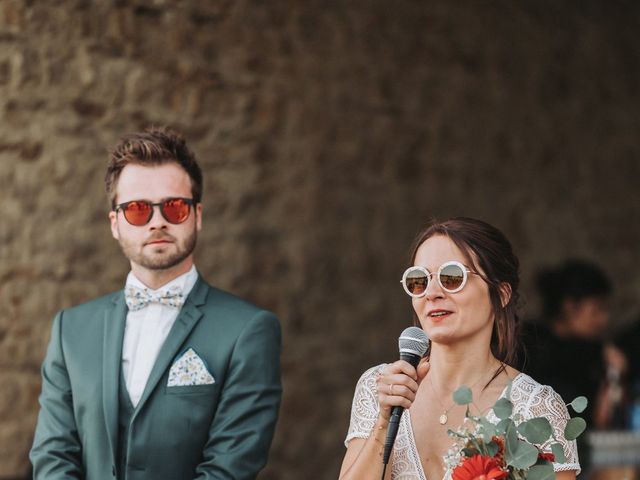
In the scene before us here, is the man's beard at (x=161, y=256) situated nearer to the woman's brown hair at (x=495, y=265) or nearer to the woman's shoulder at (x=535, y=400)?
the woman's brown hair at (x=495, y=265)

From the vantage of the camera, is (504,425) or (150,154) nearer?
(504,425)

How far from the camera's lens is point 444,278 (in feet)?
8.73

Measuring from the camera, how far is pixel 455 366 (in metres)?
2.77

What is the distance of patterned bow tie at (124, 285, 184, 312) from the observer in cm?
340

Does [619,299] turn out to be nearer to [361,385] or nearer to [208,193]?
[208,193]

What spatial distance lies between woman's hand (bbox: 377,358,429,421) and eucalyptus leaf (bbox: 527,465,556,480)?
0.34 metres

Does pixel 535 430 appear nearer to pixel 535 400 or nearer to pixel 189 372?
pixel 535 400

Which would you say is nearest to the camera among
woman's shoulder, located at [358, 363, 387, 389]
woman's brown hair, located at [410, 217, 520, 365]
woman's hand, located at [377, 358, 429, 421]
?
woman's hand, located at [377, 358, 429, 421]

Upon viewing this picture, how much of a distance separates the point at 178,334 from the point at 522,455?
142 cm

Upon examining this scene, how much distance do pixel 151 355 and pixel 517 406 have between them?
4.12 ft

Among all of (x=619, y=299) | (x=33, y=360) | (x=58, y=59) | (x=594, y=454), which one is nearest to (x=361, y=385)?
(x=33, y=360)

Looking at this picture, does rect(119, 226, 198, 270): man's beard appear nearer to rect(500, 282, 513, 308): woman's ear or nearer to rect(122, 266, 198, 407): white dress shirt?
rect(122, 266, 198, 407): white dress shirt

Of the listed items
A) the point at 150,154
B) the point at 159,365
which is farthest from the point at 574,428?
the point at 150,154

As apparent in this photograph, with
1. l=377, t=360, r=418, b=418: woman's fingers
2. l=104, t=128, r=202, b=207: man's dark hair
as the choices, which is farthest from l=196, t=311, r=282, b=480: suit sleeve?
l=377, t=360, r=418, b=418: woman's fingers
